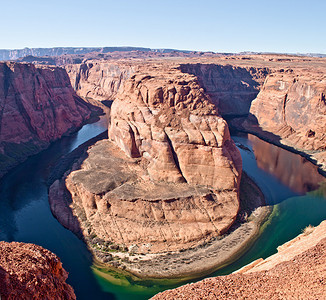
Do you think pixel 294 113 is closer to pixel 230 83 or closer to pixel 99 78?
pixel 230 83

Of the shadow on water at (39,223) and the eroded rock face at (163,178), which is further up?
the eroded rock face at (163,178)

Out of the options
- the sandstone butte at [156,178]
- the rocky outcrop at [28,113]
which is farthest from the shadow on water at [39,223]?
the rocky outcrop at [28,113]

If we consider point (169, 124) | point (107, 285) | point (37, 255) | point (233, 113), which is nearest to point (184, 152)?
point (169, 124)

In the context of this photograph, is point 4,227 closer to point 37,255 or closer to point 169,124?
point 37,255

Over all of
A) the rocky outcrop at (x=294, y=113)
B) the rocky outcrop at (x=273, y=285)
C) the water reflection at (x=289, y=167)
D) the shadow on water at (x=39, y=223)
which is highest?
the rocky outcrop at (x=294, y=113)

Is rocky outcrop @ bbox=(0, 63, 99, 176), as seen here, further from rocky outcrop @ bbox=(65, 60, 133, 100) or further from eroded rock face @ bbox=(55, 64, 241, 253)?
rocky outcrop @ bbox=(65, 60, 133, 100)

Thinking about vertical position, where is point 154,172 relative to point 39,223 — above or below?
above

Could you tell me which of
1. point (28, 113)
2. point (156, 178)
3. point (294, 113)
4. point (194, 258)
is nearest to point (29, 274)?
point (194, 258)

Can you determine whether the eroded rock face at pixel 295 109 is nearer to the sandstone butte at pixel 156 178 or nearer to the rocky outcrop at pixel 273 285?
the sandstone butte at pixel 156 178
